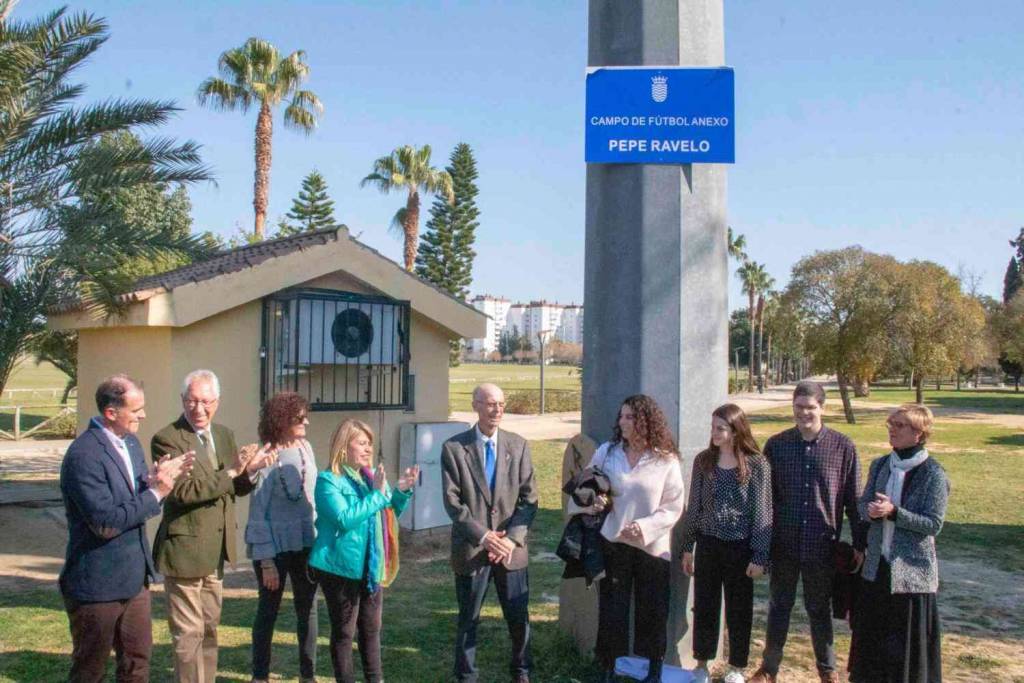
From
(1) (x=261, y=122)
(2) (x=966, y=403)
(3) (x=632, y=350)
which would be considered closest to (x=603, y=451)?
(3) (x=632, y=350)

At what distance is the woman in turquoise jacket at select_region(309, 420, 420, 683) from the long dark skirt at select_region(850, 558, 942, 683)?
2.60 m

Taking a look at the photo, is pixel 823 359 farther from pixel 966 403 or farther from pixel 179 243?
pixel 179 243

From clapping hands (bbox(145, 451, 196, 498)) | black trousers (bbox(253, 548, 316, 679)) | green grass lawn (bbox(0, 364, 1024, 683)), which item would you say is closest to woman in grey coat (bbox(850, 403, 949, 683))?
green grass lawn (bbox(0, 364, 1024, 683))

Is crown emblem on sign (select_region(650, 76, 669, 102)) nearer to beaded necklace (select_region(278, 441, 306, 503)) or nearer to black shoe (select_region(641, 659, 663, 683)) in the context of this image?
beaded necklace (select_region(278, 441, 306, 503))

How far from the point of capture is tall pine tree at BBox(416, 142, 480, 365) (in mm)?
45219

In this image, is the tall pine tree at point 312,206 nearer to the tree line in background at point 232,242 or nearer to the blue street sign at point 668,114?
the tree line in background at point 232,242

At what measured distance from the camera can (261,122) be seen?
28.0 metres

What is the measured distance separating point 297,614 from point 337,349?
4079mm

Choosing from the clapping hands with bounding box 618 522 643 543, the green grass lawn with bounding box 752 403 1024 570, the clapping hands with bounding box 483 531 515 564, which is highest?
the clapping hands with bounding box 618 522 643 543

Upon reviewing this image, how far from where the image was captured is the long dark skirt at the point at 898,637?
14.8 ft

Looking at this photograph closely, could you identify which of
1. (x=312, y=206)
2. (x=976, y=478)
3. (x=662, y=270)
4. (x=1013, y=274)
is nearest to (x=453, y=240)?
(x=312, y=206)

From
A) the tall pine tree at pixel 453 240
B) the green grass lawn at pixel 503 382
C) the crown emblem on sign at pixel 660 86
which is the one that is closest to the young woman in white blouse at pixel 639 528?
the crown emblem on sign at pixel 660 86

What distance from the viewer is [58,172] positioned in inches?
362

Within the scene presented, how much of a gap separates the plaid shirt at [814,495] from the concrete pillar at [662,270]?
690 mm
